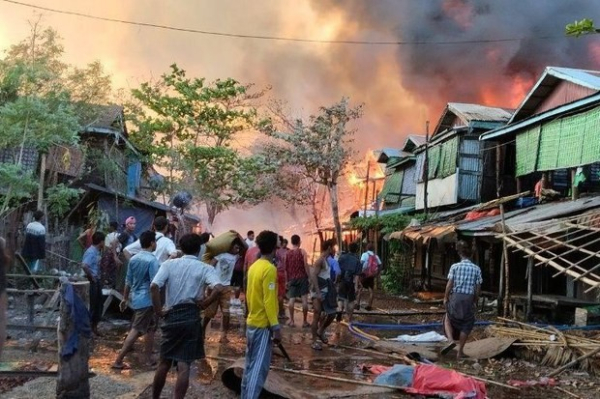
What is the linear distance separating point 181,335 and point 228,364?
262cm

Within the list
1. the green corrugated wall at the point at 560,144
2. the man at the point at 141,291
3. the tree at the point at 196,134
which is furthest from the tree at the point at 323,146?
the man at the point at 141,291

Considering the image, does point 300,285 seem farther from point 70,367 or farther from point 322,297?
point 70,367

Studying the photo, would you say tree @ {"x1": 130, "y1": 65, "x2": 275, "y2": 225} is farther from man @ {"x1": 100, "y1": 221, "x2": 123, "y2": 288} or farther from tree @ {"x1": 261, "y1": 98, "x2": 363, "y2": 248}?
man @ {"x1": 100, "y1": 221, "x2": 123, "y2": 288}

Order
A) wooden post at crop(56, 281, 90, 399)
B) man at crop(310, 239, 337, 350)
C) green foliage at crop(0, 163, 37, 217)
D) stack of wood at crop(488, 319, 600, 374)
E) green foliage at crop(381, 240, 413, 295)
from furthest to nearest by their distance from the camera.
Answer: green foliage at crop(381, 240, 413, 295) < green foliage at crop(0, 163, 37, 217) < man at crop(310, 239, 337, 350) < stack of wood at crop(488, 319, 600, 374) < wooden post at crop(56, 281, 90, 399)

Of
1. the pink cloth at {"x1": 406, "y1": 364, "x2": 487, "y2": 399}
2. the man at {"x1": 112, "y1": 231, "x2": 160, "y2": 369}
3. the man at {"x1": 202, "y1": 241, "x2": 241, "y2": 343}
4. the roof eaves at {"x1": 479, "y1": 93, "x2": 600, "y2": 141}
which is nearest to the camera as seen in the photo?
the pink cloth at {"x1": 406, "y1": 364, "x2": 487, "y2": 399}

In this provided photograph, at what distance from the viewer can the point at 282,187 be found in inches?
1256

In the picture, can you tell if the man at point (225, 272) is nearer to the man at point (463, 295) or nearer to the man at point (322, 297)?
the man at point (322, 297)

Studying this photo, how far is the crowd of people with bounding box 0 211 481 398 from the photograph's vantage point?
5242 mm

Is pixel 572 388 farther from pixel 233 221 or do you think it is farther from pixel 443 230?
pixel 233 221

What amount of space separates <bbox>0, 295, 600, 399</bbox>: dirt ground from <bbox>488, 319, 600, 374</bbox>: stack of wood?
0.50 ft

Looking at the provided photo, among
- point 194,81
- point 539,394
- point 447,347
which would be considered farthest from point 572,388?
point 194,81

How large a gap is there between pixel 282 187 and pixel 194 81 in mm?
8488

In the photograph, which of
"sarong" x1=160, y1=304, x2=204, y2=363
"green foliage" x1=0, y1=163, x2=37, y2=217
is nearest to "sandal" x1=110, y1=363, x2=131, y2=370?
"sarong" x1=160, y1=304, x2=204, y2=363

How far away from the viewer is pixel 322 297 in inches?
359
